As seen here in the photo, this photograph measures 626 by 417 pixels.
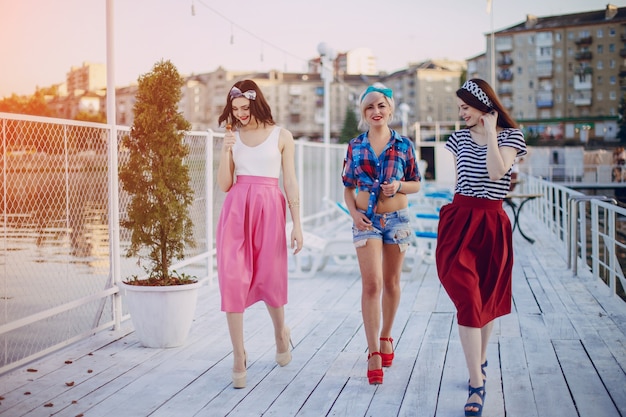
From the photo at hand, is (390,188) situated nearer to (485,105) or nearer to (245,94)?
(485,105)

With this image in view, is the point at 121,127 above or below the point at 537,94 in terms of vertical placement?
below

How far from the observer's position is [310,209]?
14.7 metres

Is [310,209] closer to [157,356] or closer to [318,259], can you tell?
[318,259]

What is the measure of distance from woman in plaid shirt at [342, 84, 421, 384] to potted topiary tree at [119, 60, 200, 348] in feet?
4.87


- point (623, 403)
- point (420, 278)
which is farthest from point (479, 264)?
point (420, 278)

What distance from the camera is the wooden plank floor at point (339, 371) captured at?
4.05 metres

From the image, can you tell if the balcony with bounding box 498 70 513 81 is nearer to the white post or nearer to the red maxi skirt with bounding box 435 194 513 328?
the white post

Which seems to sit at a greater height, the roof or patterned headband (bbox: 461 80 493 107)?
the roof

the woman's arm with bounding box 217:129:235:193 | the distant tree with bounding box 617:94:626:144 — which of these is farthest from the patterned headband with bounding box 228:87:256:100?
the distant tree with bounding box 617:94:626:144

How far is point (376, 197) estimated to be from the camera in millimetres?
4543

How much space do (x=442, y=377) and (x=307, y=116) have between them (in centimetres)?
13794

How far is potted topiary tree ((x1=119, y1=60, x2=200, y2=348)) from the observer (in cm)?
538

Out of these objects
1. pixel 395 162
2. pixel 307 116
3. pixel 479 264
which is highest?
pixel 307 116

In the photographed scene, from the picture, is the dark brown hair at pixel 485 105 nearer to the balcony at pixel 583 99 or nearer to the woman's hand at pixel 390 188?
the woman's hand at pixel 390 188
